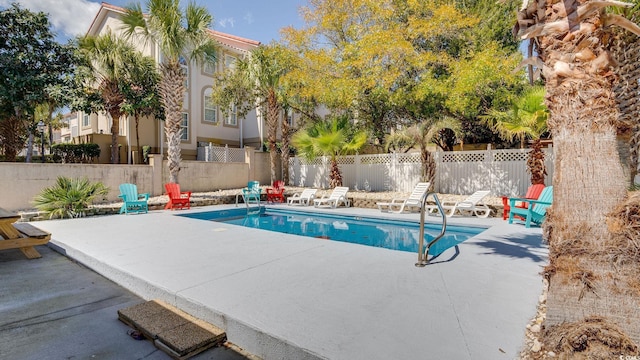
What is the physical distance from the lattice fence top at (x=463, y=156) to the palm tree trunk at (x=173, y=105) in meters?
11.5

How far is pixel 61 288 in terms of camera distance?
173 inches

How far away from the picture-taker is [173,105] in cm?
1366

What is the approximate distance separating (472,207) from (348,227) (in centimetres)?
385

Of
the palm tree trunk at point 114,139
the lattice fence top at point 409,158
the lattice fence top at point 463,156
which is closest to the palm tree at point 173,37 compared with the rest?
the palm tree trunk at point 114,139

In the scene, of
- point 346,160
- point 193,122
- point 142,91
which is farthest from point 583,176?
point 193,122

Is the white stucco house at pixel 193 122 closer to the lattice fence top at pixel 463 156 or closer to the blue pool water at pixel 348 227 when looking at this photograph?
the blue pool water at pixel 348 227

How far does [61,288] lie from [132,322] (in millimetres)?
1926

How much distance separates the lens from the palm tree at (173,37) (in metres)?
12.4

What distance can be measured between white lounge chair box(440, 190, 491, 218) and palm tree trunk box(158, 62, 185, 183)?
10.8 m

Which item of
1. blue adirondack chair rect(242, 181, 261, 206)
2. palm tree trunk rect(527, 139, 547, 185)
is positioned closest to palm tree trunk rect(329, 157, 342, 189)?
blue adirondack chair rect(242, 181, 261, 206)

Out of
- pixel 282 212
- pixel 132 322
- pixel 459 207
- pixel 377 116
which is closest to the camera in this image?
pixel 132 322

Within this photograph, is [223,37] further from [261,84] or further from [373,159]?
[373,159]

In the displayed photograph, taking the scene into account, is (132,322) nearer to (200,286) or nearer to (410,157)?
(200,286)

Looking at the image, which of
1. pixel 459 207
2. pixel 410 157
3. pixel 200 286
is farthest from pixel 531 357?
pixel 410 157
